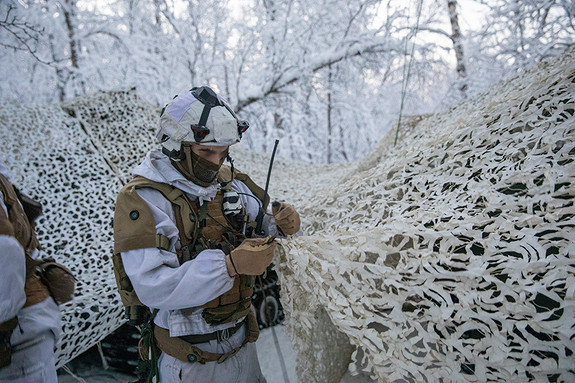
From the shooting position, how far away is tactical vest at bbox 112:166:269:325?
128cm

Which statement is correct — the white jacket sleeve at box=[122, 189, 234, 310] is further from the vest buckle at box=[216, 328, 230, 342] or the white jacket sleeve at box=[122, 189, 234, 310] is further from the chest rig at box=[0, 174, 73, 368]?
the chest rig at box=[0, 174, 73, 368]

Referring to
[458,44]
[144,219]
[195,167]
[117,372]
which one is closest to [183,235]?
[144,219]

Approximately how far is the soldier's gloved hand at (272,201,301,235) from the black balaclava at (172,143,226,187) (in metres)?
0.41

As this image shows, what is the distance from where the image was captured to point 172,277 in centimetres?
→ 123

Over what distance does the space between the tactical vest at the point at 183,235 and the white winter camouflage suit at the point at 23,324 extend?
36 cm

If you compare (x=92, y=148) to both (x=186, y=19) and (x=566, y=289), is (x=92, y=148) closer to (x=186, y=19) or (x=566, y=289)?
(x=566, y=289)

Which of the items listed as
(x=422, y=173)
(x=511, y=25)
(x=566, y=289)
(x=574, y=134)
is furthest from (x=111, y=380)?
(x=511, y=25)

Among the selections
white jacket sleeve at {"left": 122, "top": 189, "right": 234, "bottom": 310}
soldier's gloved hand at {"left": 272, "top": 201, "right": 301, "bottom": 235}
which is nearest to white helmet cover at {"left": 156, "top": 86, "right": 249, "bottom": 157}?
white jacket sleeve at {"left": 122, "top": 189, "right": 234, "bottom": 310}

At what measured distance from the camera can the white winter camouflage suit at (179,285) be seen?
1240mm

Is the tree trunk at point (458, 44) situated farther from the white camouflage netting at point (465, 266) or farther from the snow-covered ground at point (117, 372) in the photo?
the snow-covered ground at point (117, 372)

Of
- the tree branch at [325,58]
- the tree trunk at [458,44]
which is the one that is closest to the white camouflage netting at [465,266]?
the tree branch at [325,58]

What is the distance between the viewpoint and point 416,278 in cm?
127

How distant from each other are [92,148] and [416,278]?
3.66 metres

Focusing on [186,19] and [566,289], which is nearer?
[566,289]
